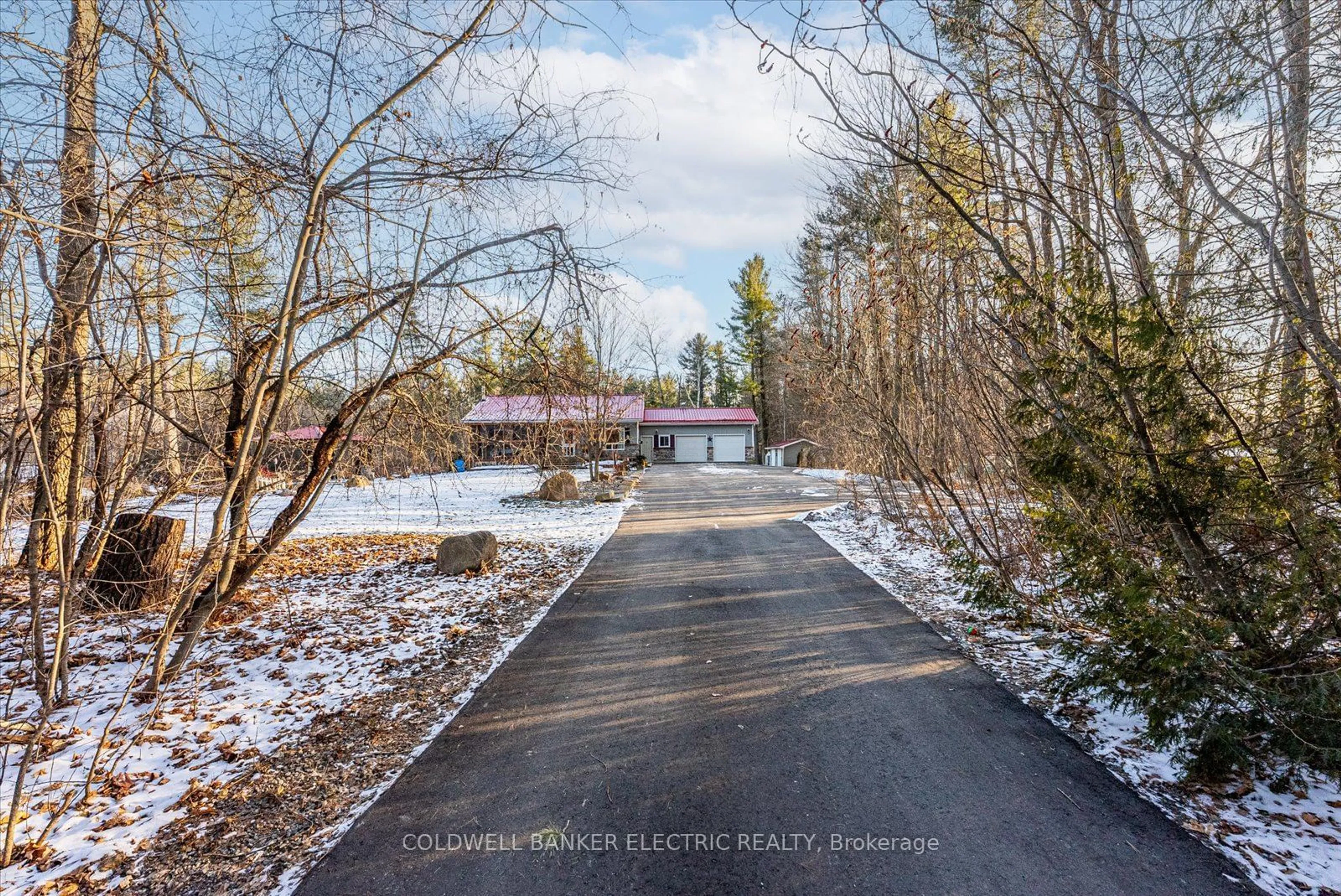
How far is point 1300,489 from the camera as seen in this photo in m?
2.87

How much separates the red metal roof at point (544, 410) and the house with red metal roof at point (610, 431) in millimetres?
29

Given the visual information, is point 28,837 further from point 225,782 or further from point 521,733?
point 521,733

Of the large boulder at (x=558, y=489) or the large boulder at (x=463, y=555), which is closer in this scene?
the large boulder at (x=463, y=555)

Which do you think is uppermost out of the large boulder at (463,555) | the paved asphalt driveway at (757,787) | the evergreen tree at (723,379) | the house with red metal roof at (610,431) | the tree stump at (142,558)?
the evergreen tree at (723,379)

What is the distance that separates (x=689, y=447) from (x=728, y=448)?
8.31 ft

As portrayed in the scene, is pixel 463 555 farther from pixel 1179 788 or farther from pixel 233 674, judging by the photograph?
pixel 1179 788

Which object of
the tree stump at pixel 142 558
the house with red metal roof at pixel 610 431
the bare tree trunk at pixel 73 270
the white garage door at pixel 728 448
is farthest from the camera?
the white garage door at pixel 728 448

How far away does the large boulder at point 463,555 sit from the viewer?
25.2 ft

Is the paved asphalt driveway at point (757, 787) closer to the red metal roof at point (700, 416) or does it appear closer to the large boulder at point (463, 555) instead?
the large boulder at point (463, 555)

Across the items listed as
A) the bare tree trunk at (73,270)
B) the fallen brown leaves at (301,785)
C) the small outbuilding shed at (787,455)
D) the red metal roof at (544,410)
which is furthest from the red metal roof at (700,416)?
the bare tree trunk at (73,270)

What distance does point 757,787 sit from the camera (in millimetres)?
2992

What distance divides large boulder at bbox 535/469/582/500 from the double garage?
2010 centimetres

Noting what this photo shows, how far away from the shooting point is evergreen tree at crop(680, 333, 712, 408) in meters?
49.9

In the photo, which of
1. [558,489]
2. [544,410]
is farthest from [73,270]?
[558,489]
